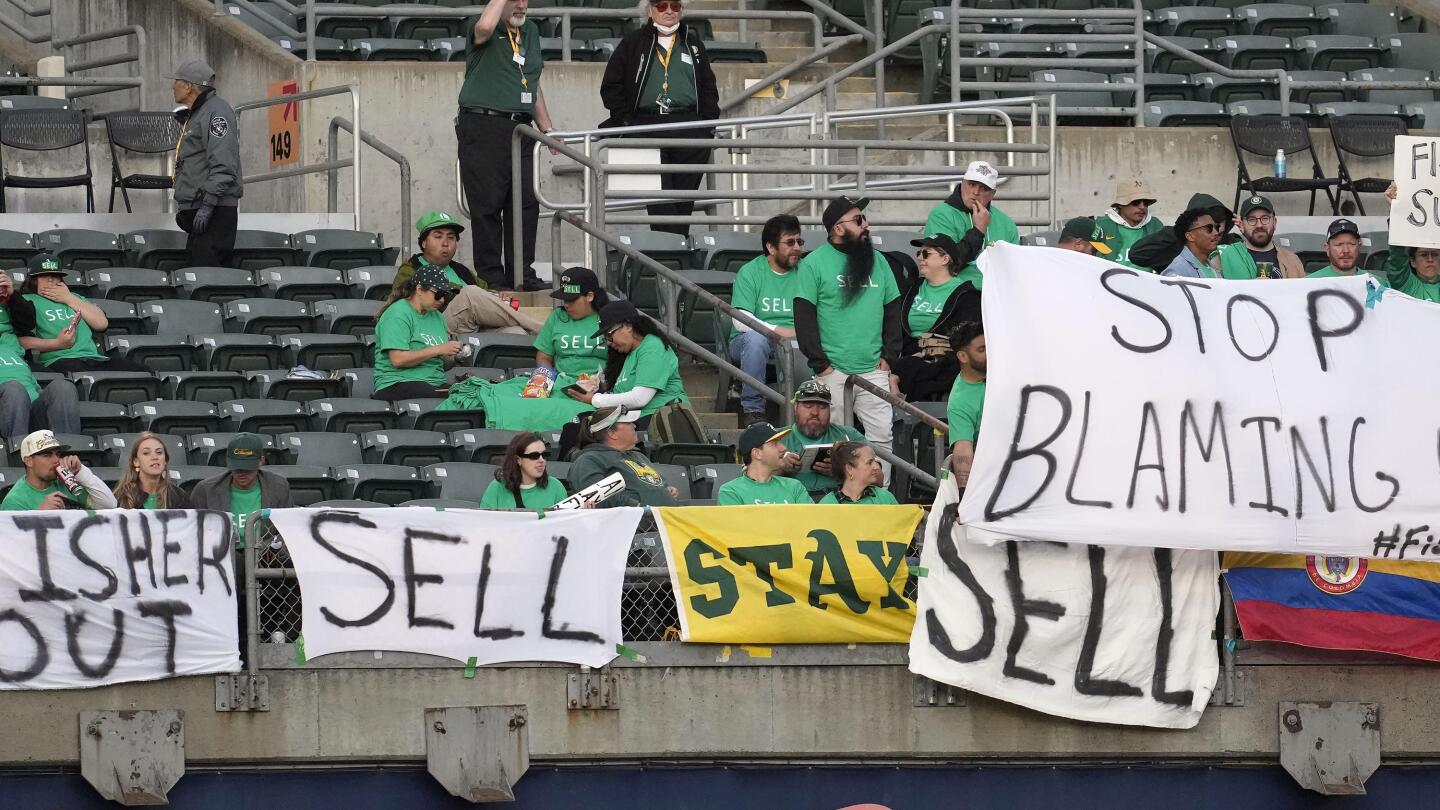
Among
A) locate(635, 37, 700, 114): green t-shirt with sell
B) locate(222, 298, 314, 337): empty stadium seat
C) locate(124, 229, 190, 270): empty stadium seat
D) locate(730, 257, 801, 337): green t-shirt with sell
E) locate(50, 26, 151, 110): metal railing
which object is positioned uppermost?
locate(50, 26, 151, 110): metal railing

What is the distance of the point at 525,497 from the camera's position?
1193cm

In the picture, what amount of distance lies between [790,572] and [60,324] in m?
5.14

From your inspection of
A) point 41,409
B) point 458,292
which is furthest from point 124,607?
point 458,292

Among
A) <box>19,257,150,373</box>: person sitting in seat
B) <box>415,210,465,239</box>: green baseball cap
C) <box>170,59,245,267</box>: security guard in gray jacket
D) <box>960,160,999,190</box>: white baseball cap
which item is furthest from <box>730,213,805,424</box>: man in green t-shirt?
<box>170,59,245,267</box>: security guard in gray jacket

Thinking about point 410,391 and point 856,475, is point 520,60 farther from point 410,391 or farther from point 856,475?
point 856,475

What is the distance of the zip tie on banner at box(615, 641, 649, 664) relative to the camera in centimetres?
1148

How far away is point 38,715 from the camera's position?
11328 millimetres

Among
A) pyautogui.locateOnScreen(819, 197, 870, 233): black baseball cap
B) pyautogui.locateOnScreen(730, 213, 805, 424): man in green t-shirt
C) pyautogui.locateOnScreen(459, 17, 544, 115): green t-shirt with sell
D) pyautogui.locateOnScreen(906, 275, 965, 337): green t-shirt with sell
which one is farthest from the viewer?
pyautogui.locateOnScreen(459, 17, 544, 115): green t-shirt with sell

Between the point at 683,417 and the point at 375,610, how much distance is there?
8.53 feet

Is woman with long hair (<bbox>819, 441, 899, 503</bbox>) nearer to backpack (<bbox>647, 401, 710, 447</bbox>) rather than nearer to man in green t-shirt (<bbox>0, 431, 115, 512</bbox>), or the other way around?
backpack (<bbox>647, 401, 710, 447</bbox>)

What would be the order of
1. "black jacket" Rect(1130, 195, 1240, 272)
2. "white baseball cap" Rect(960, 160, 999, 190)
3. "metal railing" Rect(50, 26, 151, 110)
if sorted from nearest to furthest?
1. "black jacket" Rect(1130, 195, 1240, 272)
2. "white baseball cap" Rect(960, 160, 999, 190)
3. "metal railing" Rect(50, 26, 151, 110)

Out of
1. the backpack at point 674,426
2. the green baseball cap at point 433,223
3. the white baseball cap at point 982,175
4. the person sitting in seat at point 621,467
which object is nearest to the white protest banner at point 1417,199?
the white baseball cap at point 982,175

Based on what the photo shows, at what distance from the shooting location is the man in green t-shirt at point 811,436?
40.9 feet

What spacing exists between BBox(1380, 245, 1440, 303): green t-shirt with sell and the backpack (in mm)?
3856
